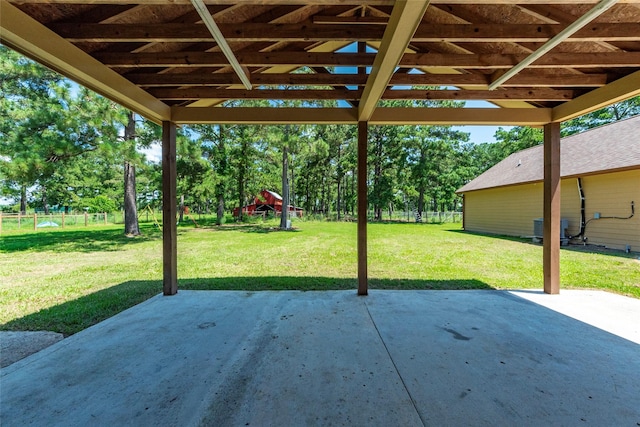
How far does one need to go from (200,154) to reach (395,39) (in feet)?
36.9

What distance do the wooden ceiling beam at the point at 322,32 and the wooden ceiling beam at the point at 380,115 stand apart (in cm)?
136

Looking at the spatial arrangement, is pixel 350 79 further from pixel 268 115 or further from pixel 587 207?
pixel 587 207

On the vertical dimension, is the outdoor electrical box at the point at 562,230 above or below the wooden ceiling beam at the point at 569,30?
below

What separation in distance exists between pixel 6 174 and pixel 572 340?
423 inches

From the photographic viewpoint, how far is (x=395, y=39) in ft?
5.81

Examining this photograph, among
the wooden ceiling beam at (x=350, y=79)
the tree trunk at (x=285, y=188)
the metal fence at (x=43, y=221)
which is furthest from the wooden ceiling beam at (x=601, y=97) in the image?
the metal fence at (x=43, y=221)

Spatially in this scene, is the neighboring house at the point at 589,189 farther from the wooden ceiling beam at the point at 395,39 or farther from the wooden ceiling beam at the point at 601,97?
the wooden ceiling beam at the point at 395,39

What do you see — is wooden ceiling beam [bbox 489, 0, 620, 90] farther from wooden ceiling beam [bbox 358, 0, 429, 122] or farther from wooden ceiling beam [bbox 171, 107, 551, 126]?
wooden ceiling beam [bbox 358, 0, 429, 122]

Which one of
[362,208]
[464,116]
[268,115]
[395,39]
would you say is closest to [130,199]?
[268,115]

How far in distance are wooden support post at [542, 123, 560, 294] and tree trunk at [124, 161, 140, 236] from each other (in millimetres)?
12849

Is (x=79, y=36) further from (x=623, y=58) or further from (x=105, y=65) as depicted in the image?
(x=623, y=58)

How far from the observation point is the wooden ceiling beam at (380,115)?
3.52m

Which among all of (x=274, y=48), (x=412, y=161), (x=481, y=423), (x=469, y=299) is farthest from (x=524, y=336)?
(x=412, y=161)

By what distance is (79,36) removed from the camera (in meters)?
2.13
